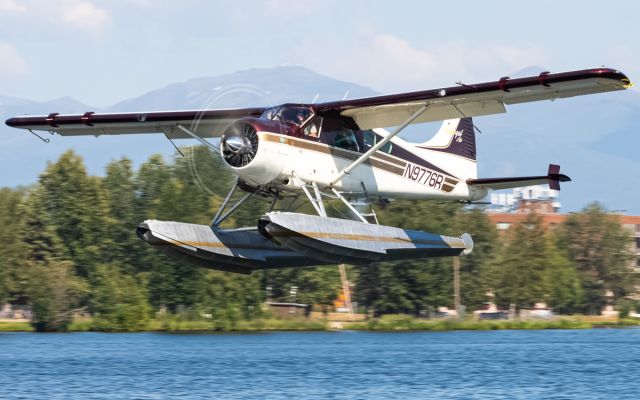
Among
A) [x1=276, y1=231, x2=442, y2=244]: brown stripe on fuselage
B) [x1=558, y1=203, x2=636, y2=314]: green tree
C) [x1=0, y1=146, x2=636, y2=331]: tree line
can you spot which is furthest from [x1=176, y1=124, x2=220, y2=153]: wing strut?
[x1=558, y1=203, x2=636, y2=314]: green tree

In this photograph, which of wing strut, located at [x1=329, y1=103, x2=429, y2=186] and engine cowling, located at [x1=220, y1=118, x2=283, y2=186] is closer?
engine cowling, located at [x1=220, y1=118, x2=283, y2=186]

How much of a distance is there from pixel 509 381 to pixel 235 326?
23339 millimetres

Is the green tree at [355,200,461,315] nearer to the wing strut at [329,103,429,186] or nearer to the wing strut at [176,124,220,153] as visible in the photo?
the wing strut at [176,124,220,153]

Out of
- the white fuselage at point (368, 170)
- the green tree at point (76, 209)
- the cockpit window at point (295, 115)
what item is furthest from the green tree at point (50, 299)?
the cockpit window at point (295, 115)

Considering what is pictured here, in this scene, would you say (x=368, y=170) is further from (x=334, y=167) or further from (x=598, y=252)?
(x=598, y=252)

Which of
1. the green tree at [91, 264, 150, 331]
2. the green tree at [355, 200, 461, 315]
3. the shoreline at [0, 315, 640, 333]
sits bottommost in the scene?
the shoreline at [0, 315, 640, 333]

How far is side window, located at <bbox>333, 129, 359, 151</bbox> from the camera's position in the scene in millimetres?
18656

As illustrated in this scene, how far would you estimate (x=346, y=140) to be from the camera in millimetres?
18797

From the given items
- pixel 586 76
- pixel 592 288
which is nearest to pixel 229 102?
pixel 586 76

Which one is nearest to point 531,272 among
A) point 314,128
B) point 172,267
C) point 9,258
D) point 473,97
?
point 172,267

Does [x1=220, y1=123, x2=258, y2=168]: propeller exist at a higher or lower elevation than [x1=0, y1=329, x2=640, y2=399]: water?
higher

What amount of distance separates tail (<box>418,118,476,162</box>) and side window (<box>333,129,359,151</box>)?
2302 millimetres

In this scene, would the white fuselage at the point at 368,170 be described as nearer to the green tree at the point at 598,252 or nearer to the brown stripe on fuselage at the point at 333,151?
the brown stripe on fuselage at the point at 333,151

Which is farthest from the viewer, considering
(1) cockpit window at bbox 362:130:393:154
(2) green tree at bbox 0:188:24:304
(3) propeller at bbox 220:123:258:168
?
(2) green tree at bbox 0:188:24:304
